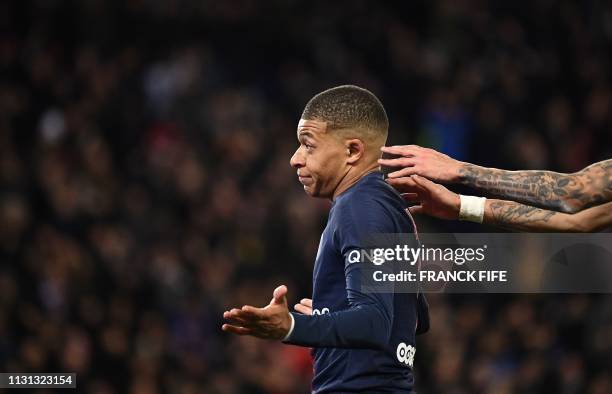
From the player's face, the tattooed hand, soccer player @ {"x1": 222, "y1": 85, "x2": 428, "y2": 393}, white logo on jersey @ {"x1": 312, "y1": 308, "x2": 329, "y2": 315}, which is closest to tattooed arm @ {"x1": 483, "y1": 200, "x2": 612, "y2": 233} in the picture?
the tattooed hand

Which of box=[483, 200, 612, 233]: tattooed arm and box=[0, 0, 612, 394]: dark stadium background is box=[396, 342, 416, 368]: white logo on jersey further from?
box=[0, 0, 612, 394]: dark stadium background

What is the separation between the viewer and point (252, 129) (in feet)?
44.4

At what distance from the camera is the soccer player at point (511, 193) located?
538 centimetres

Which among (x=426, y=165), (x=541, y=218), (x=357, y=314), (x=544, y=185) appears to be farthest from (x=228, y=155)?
(x=357, y=314)

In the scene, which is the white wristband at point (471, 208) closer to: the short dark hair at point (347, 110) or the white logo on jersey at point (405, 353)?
the short dark hair at point (347, 110)

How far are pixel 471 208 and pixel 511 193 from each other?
0.21 m

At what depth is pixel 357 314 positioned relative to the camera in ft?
15.0

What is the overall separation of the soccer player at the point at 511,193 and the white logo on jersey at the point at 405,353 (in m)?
0.73

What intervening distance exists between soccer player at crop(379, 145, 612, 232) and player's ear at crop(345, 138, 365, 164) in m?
0.14

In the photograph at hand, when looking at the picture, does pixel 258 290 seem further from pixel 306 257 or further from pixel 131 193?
pixel 131 193

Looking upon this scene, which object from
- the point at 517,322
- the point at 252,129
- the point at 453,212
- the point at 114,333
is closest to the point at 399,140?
the point at 252,129

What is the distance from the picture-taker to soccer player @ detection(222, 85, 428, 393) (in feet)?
14.8

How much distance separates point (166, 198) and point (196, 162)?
586mm

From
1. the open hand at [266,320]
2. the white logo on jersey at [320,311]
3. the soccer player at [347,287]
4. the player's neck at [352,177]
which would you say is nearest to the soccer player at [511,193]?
the player's neck at [352,177]
